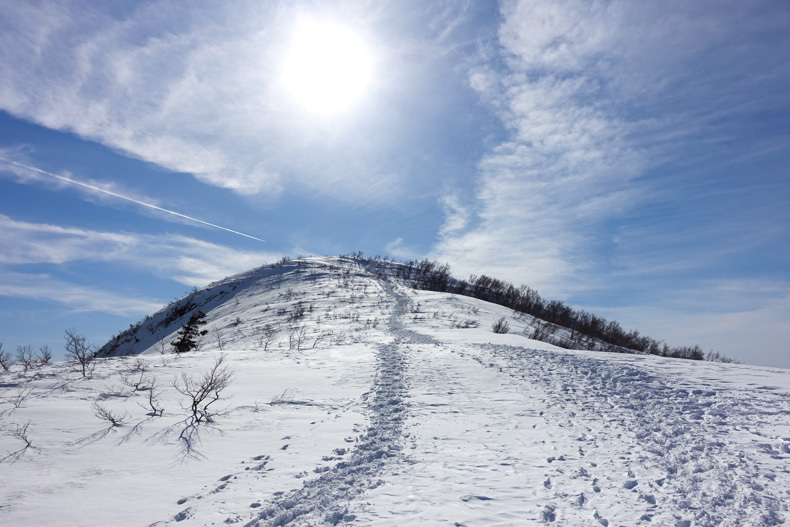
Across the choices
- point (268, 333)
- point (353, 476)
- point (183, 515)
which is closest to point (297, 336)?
point (268, 333)

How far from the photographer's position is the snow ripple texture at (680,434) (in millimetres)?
4191

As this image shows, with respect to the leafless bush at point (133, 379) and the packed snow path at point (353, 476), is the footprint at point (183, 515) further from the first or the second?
the leafless bush at point (133, 379)

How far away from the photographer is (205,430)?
6.69 m

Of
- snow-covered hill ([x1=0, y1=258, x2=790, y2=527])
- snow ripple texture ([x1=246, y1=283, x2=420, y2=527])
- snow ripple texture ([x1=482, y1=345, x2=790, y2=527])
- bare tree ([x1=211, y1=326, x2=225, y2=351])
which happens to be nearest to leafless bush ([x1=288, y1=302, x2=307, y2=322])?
bare tree ([x1=211, y1=326, x2=225, y2=351])

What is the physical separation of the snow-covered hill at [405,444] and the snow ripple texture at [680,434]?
0.11ft

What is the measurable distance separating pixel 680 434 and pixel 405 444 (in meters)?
4.60

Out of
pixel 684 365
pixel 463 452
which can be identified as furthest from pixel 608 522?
pixel 684 365

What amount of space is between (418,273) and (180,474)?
51614 mm

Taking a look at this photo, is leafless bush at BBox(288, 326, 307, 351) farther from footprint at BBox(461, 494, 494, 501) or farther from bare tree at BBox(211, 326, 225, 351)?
footprint at BBox(461, 494, 494, 501)

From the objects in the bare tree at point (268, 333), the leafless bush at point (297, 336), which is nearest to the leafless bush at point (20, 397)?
the leafless bush at point (297, 336)

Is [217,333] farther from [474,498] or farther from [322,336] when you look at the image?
[474,498]

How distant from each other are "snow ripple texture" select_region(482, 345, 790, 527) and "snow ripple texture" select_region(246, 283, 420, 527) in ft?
10.4

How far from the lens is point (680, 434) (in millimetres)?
6164

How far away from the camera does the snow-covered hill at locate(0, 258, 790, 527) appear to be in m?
4.21
